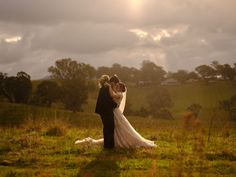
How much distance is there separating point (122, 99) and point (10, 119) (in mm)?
43060

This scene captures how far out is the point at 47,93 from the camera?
78.5 meters

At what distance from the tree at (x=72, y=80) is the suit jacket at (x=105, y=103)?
58792mm

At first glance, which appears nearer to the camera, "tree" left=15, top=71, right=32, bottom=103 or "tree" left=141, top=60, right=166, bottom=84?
"tree" left=15, top=71, right=32, bottom=103

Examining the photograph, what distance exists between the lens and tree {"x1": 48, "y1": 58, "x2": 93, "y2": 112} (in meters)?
76.6

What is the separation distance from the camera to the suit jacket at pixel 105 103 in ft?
54.9

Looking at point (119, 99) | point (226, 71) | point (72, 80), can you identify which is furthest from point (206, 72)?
point (119, 99)

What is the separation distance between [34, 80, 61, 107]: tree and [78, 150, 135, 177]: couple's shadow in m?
63.6

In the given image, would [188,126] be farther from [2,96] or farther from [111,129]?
[2,96]

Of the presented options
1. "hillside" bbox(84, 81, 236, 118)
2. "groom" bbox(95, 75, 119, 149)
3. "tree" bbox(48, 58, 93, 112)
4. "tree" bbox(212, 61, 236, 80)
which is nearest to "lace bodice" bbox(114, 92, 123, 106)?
"groom" bbox(95, 75, 119, 149)

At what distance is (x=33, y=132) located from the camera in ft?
68.3

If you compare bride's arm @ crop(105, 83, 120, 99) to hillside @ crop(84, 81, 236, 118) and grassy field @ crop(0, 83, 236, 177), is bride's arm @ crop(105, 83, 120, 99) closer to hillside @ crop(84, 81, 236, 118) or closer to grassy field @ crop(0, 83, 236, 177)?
grassy field @ crop(0, 83, 236, 177)

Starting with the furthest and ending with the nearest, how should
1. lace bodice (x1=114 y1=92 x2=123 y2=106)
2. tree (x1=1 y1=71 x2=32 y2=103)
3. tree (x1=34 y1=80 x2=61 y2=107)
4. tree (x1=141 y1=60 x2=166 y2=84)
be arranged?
tree (x1=141 y1=60 x2=166 y2=84), tree (x1=1 y1=71 x2=32 y2=103), tree (x1=34 y1=80 x2=61 y2=107), lace bodice (x1=114 y1=92 x2=123 y2=106)

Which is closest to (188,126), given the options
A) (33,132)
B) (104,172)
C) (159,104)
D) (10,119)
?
(104,172)

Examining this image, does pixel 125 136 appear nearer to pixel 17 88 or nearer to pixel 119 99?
pixel 119 99
